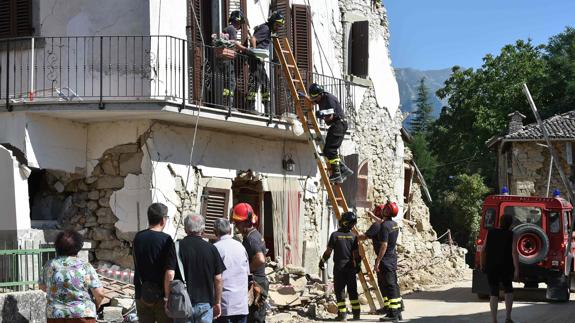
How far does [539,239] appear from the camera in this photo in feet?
61.6

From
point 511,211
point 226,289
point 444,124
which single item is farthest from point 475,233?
point 226,289

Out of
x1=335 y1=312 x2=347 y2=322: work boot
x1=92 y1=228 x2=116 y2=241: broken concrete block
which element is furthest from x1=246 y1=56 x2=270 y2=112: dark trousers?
x1=335 y1=312 x2=347 y2=322: work boot

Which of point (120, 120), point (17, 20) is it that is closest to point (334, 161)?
point (120, 120)

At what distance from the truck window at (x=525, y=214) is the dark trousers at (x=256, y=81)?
566 cm

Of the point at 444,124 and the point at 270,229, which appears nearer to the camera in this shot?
the point at 270,229

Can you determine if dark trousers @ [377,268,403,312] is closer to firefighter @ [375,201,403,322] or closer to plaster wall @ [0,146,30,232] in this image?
firefighter @ [375,201,403,322]

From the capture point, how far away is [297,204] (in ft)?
65.6

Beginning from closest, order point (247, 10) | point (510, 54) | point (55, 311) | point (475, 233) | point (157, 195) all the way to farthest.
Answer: point (55, 311) → point (157, 195) → point (247, 10) → point (475, 233) → point (510, 54)

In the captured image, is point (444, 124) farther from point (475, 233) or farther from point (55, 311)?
point (55, 311)

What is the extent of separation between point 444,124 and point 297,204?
34.4m

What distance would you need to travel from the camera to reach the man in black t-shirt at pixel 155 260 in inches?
351

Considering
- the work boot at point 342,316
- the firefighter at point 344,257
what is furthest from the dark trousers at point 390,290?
the work boot at point 342,316

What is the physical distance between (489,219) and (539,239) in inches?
44.5

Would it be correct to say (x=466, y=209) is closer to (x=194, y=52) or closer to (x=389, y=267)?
(x=389, y=267)
